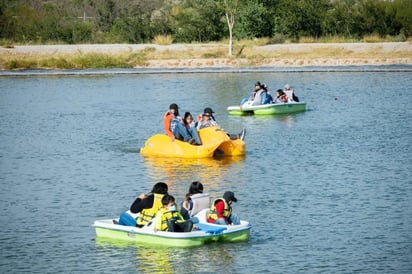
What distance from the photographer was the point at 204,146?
2936 centimetres

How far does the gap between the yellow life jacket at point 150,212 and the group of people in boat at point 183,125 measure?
9.31m

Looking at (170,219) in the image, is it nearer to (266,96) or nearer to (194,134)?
(194,134)

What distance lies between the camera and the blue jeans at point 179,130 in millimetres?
28891

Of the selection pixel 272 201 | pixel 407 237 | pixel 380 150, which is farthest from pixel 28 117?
pixel 407 237

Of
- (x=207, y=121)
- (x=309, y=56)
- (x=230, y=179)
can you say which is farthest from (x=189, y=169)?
(x=309, y=56)

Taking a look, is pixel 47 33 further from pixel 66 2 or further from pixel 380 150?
pixel 380 150

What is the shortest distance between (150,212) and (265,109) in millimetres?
21255

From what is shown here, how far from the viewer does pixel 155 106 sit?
45.6 meters

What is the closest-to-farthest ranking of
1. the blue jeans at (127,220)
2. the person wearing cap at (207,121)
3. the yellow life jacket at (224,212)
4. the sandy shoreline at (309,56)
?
the yellow life jacket at (224,212) → the blue jeans at (127,220) → the person wearing cap at (207,121) → the sandy shoreline at (309,56)

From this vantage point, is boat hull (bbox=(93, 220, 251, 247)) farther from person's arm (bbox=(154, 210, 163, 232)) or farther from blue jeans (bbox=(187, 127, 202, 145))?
blue jeans (bbox=(187, 127, 202, 145))

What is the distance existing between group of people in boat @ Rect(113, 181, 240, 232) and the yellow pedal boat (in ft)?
29.5

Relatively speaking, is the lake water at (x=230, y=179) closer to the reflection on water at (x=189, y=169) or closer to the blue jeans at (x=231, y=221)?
the reflection on water at (x=189, y=169)

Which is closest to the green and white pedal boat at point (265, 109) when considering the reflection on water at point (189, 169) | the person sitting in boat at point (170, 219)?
the reflection on water at point (189, 169)

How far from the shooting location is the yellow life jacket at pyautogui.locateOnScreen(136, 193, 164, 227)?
770 inches
